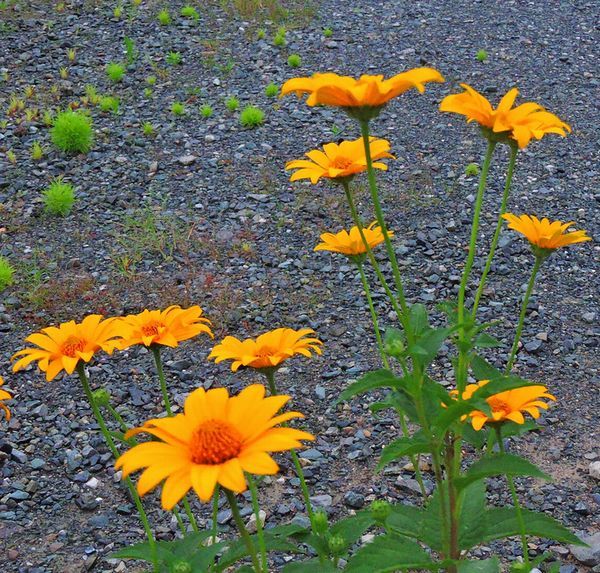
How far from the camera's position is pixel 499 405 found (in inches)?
70.7

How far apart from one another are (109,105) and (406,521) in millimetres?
4291

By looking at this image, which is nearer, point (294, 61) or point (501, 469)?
point (501, 469)

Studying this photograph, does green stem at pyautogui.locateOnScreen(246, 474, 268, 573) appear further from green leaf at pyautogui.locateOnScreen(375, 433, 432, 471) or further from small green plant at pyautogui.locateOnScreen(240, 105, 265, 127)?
small green plant at pyautogui.locateOnScreen(240, 105, 265, 127)

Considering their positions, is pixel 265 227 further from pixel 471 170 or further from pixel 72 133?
Result: pixel 72 133

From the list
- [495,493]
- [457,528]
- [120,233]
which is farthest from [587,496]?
[120,233]

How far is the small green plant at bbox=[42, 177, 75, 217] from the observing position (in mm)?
4594

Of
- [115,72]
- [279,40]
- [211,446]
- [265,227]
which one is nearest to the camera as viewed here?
[211,446]

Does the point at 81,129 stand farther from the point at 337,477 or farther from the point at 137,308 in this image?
the point at 337,477

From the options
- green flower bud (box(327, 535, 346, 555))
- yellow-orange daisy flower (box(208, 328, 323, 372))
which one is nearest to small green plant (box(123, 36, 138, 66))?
yellow-orange daisy flower (box(208, 328, 323, 372))

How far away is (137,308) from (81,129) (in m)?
1.62

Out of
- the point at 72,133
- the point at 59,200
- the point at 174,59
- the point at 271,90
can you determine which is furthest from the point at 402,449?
the point at 174,59

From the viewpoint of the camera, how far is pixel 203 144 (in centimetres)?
527

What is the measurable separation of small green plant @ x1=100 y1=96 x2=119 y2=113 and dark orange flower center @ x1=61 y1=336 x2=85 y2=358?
3.91 m

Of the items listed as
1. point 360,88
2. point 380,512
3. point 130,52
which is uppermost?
point 360,88
